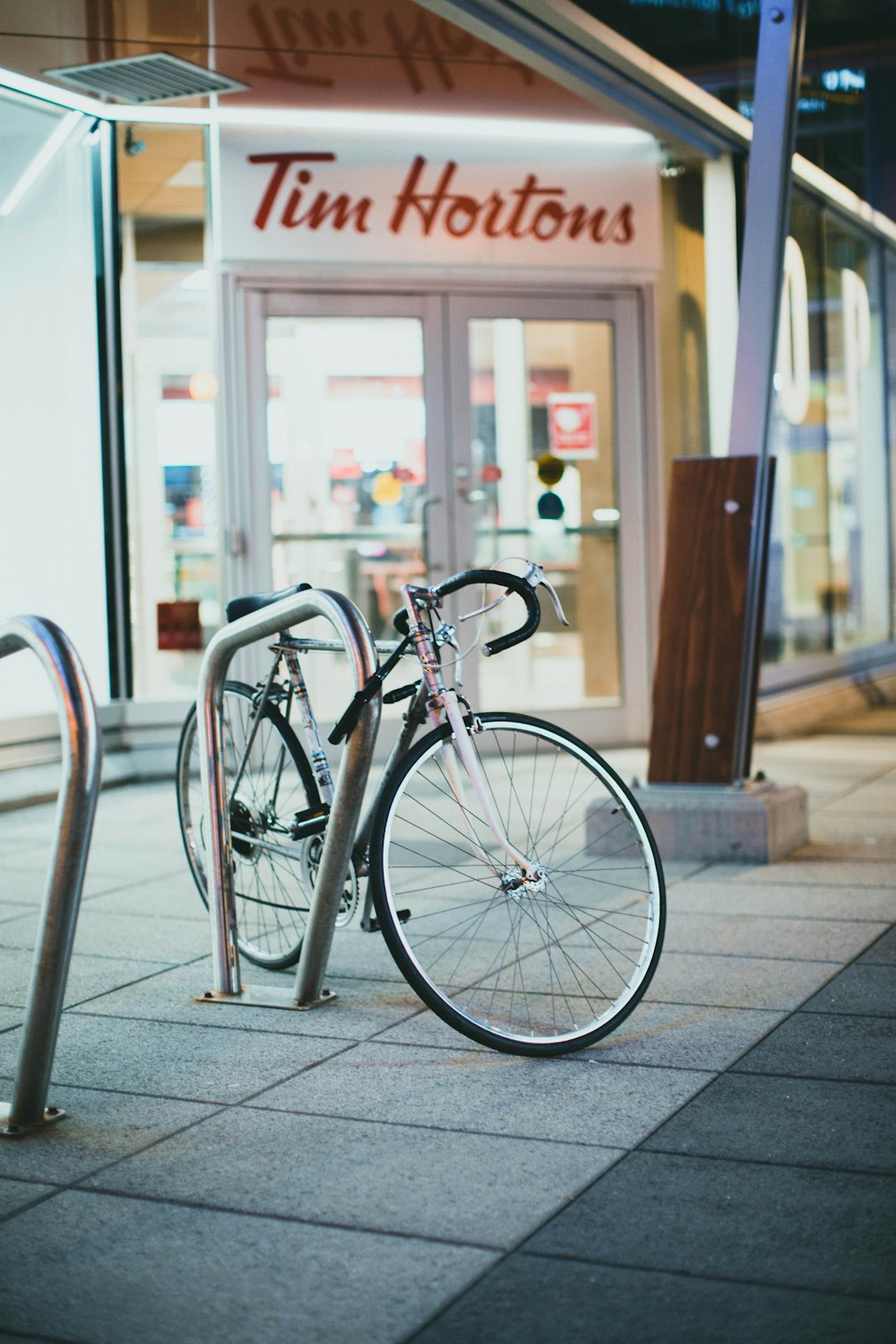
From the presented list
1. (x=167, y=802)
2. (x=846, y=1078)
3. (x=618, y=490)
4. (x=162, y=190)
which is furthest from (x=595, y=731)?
(x=846, y=1078)

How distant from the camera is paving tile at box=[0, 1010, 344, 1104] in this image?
3.32 m

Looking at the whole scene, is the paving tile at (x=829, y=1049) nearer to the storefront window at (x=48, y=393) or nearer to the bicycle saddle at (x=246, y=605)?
the bicycle saddle at (x=246, y=605)

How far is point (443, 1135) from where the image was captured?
2.98 metres

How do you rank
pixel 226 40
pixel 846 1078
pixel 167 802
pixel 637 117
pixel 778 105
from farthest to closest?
pixel 637 117
pixel 167 802
pixel 226 40
pixel 778 105
pixel 846 1078

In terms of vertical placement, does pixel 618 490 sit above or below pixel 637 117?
below

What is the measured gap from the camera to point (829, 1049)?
135 inches

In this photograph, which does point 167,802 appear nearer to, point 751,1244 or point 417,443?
point 417,443

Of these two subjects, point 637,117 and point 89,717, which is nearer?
point 89,717

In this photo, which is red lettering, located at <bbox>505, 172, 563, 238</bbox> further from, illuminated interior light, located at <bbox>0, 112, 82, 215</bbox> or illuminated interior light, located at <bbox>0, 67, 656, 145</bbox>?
illuminated interior light, located at <bbox>0, 112, 82, 215</bbox>

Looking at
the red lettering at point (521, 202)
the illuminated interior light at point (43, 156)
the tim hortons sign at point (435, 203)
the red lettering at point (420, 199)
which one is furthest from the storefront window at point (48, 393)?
the red lettering at point (521, 202)

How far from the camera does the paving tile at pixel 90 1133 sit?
9.43ft

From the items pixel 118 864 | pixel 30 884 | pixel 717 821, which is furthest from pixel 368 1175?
pixel 118 864

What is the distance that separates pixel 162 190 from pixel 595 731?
3.74 m

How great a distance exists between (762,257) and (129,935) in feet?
10.6
